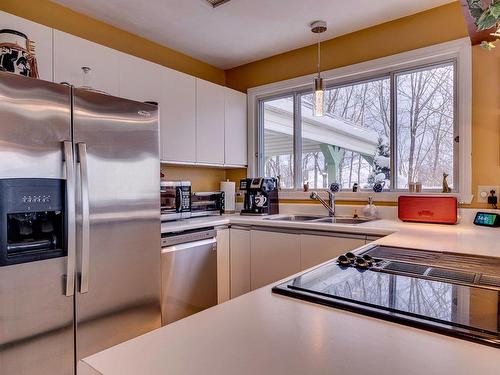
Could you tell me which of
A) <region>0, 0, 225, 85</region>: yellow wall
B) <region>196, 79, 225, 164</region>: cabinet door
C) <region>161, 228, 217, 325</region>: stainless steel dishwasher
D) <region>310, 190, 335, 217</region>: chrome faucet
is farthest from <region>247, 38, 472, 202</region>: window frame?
<region>161, 228, 217, 325</region>: stainless steel dishwasher

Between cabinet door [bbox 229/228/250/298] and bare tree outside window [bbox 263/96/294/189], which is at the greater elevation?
bare tree outside window [bbox 263/96/294/189]

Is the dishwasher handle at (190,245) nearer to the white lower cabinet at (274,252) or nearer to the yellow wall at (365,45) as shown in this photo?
the white lower cabinet at (274,252)

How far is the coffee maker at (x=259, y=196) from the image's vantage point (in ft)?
9.98

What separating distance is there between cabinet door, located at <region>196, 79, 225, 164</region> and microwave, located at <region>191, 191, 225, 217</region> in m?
0.34

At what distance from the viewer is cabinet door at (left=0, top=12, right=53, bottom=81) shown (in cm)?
182

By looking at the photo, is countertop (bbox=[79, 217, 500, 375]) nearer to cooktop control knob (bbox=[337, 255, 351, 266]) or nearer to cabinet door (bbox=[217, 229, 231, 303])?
cooktop control knob (bbox=[337, 255, 351, 266])

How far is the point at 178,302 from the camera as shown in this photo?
2225 mm

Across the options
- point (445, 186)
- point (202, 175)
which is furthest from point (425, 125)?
point (202, 175)

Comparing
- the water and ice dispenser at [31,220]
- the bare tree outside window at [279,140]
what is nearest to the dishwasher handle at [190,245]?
the water and ice dispenser at [31,220]

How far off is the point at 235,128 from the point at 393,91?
4.79 ft

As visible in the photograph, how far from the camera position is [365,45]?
9.04ft

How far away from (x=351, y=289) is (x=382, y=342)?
0.26m

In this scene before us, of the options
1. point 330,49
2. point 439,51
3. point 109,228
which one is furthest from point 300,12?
point 109,228

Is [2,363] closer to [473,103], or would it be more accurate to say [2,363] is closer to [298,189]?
[298,189]
